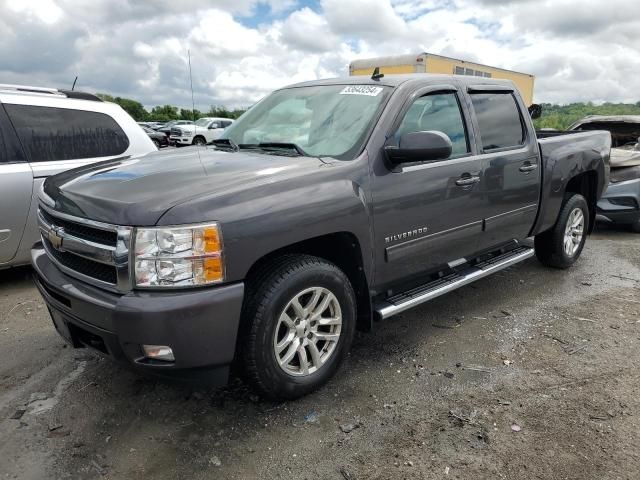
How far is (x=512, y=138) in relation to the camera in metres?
4.30

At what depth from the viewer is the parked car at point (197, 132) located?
2542 cm

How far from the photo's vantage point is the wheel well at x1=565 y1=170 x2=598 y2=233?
533 cm

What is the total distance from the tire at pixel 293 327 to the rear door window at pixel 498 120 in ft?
6.10

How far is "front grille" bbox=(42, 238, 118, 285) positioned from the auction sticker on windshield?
2.00 metres

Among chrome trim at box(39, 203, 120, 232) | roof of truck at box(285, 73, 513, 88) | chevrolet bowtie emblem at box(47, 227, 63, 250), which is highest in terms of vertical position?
roof of truck at box(285, 73, 513, 88)

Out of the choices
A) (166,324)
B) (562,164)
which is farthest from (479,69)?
(166,324)

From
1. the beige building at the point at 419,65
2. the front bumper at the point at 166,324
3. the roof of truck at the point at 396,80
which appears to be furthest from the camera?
the beige building at the point at 419,65

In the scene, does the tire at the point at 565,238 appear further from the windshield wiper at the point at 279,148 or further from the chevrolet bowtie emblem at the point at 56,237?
the chevrolet bowtie emblem at the point at 56,237

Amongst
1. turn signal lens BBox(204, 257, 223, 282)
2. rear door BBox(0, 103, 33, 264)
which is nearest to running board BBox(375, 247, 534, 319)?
turn signal lens BBox(204, 257, 223, 282)

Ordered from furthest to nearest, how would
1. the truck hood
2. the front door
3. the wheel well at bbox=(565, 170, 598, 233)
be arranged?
1. the wheel well at bbox=(565, 170, 598, 233)
2. the front door
3. the truck hood

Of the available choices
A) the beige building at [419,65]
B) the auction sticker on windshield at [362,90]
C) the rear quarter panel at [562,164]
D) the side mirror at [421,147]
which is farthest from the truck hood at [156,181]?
the beige building at [419,65]

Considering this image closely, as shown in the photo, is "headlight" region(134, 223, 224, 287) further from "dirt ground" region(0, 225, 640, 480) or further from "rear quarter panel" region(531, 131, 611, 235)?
"rear quarter panel" region(531, 131, 611, 235)

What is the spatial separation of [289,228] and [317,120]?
44.4 inches

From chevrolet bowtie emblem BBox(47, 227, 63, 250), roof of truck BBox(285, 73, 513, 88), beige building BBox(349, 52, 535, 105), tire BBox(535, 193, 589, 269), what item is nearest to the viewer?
chevrolet bowtie emblem BBox(47, 227, 63, 250)
